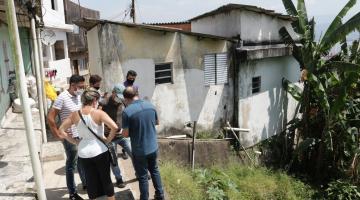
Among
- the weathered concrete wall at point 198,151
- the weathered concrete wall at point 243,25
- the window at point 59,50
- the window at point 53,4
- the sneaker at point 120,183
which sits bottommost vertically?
the weathered concrete wall at point 198,151

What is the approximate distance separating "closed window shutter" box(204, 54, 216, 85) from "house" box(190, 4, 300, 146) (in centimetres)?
96

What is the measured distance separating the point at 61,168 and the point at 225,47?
727cm

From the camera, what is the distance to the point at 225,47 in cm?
1152

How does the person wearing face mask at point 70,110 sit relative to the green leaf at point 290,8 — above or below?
below

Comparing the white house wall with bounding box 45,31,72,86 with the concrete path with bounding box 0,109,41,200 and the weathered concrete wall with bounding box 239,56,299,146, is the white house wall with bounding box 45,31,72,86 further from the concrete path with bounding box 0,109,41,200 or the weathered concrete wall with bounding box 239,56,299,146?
the weathered concrete wall with bounding box 239,56,299,146

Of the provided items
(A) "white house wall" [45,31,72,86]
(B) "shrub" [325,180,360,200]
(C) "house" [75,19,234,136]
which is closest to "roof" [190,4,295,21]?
(C) "house" [75,19,234,136]

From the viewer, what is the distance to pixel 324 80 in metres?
11.2

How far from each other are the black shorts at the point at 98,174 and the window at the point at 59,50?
1482 cm

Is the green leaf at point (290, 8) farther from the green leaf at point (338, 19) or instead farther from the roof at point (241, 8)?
the green leaf at point (338, 19)

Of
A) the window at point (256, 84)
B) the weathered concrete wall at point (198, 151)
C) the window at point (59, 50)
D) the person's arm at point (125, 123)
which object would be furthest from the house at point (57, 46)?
the person's arm at point (125, 123)

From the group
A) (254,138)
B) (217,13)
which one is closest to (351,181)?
(254,138)

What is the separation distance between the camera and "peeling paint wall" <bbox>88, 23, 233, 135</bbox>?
31.1ft

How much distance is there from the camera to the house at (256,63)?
463 inches

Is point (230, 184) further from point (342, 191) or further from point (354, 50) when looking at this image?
point (354, 50)
